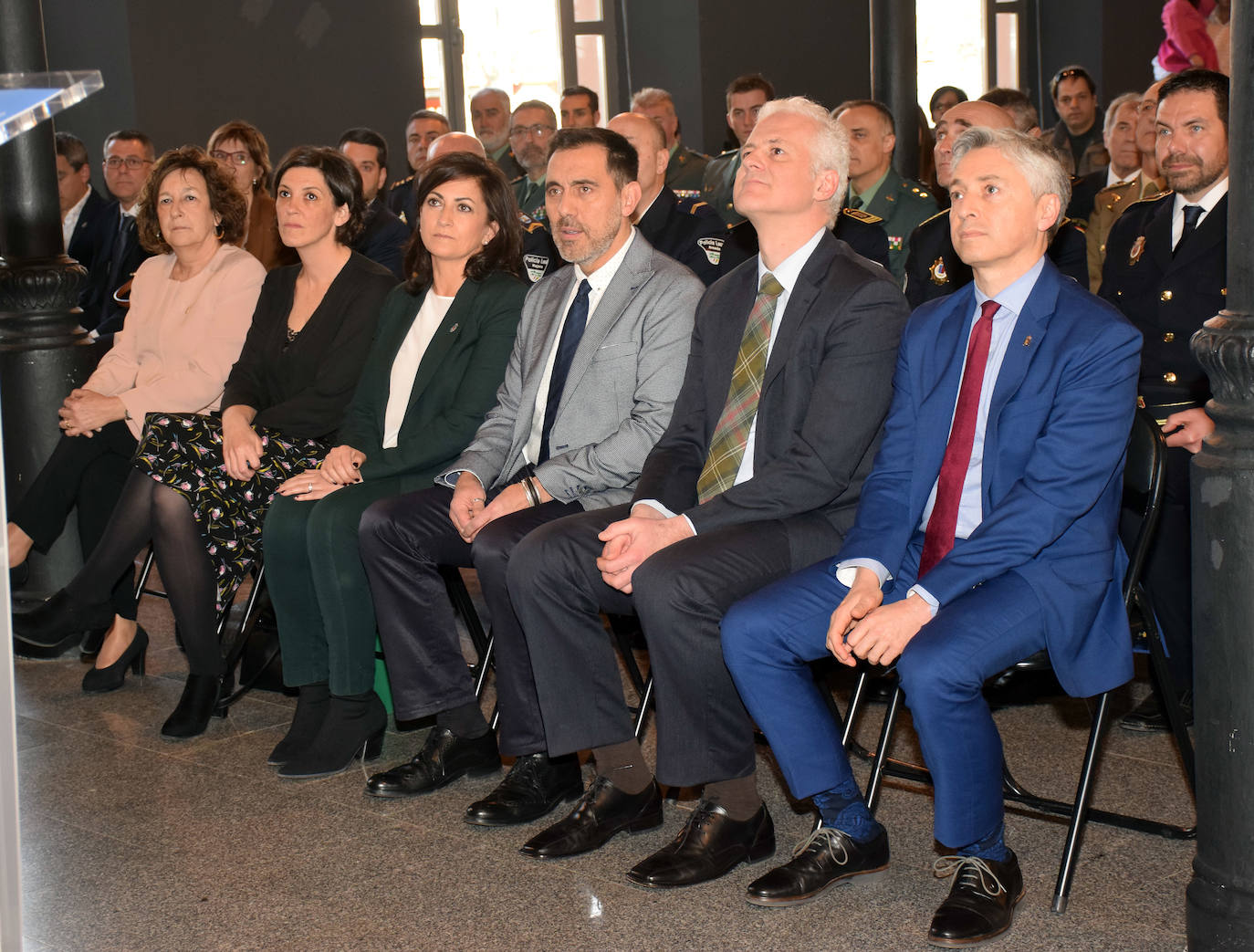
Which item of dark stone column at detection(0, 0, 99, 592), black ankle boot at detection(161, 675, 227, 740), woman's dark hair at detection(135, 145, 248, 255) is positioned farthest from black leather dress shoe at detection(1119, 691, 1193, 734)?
dark stone column at detection(0, 0, 99, 592)

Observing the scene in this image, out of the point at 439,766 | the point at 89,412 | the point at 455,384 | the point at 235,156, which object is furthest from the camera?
the point at 235,156

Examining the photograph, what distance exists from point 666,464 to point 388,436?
38.4 inches

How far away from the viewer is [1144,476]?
8.77ft

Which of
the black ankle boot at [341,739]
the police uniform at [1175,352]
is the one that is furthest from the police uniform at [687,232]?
the black ankle boot at [341,739]

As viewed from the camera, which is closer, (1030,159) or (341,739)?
(1030,159)

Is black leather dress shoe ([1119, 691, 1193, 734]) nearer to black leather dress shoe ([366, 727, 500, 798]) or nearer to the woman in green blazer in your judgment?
black leather dress shoe ([366, 727, 500, 798])

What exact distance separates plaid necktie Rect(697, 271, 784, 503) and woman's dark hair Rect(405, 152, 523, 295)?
3.05 feet

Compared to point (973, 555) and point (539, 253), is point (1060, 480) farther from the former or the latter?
point (539, 253)

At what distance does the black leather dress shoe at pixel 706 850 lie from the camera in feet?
9.00

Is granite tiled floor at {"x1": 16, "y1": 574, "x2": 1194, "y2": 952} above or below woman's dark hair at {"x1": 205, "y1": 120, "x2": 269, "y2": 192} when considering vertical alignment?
below

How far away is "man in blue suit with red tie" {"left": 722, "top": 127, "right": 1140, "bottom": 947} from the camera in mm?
2473

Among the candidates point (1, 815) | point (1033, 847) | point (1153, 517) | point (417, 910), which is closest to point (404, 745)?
point (417, 910)

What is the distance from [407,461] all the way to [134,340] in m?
1.48

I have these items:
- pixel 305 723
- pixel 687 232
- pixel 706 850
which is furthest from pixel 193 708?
pixel 687 232
